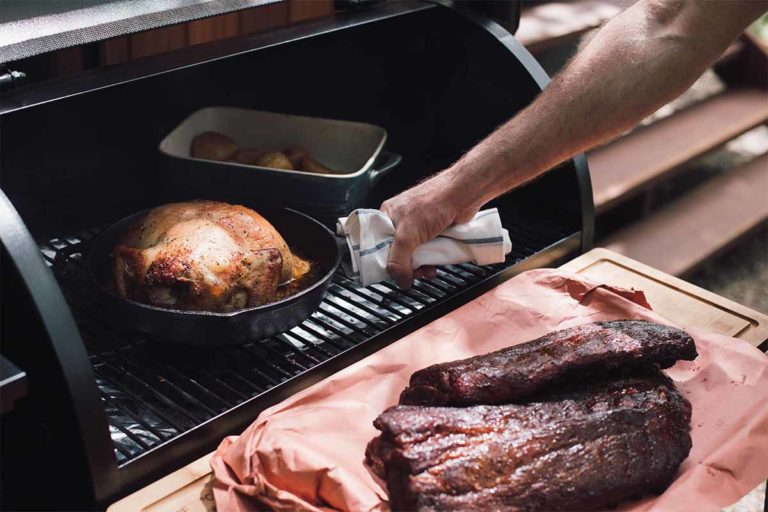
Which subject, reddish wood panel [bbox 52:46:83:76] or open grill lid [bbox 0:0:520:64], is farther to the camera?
reddish wood panel [bbox 52:46:83:76]

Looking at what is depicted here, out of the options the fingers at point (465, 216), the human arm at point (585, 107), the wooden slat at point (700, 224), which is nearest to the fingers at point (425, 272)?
the human arm at point (585, 107)

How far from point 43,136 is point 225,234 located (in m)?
0.62

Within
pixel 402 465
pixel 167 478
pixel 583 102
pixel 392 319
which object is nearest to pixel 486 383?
pixel 402 465

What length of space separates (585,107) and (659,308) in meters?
0.56

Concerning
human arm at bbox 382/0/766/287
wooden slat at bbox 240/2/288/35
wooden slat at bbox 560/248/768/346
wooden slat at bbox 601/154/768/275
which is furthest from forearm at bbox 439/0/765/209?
wooden slat at bbox 601/154/768/275

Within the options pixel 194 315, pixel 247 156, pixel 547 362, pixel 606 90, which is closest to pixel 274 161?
pixel 247 156

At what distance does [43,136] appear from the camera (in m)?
2.25

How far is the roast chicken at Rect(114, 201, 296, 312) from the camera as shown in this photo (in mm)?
1854

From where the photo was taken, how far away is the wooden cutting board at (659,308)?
1.63 meters

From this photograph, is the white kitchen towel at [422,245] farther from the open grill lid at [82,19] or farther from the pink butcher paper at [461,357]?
the open grill lid at [82,19]

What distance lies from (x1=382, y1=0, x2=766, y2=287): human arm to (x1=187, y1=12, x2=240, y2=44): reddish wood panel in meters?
0.87

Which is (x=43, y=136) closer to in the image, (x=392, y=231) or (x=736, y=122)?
(x=392, y=231)

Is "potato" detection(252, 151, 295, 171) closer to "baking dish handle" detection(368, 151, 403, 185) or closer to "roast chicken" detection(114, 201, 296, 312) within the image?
"baking dish handle" detection(368, 151, 403, 185)

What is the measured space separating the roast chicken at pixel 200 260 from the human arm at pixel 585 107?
1.10 ft
